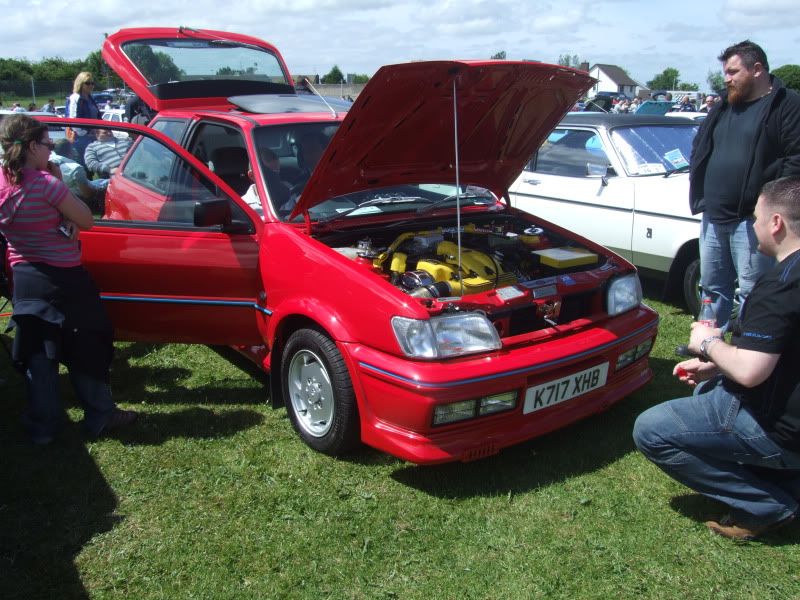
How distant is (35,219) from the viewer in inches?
134

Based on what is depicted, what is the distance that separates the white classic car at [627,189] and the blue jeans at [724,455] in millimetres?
2886

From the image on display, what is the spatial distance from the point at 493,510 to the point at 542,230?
1952 mm

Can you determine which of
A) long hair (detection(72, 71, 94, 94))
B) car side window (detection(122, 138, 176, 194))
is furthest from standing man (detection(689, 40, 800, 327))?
long hair (detection(72, 71, 94, 94))

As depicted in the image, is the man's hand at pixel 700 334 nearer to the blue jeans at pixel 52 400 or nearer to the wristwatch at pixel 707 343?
the wristwatch at pixel 707 343

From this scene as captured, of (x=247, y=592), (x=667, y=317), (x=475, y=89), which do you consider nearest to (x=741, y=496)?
(x=247, y=592)

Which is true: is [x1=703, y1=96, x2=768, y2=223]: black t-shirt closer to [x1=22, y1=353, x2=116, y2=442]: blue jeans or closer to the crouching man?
the crouching man

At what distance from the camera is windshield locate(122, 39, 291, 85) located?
5.49 metres

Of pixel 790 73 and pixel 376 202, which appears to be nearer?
pixel 376 202

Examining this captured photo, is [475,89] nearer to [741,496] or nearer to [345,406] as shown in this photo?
[345,406]

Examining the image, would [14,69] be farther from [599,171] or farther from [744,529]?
[744,529]

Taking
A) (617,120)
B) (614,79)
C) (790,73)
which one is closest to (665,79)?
(614,79)

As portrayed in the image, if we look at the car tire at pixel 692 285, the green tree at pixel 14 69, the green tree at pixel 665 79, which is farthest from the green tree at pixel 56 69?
the green tree at pixel 665 79

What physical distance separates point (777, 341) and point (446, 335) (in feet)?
4.26

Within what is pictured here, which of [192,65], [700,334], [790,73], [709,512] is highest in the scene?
[790,73]
